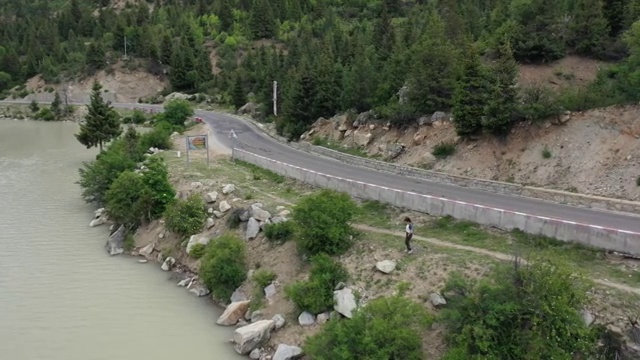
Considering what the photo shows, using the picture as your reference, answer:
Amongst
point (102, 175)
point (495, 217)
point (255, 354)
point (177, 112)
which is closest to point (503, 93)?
point (495, 217)

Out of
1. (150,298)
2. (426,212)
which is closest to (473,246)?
(426,212)

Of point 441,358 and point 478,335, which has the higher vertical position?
point 478,335

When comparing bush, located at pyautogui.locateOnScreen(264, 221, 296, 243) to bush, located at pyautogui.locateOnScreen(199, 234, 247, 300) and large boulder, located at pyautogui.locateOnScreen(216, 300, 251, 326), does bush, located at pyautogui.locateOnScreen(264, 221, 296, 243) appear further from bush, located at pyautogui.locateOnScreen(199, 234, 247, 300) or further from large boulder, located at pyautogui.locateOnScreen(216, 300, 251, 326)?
large boulder, located at pyautogui.locateOnScreen(216, 300, 251, 326)

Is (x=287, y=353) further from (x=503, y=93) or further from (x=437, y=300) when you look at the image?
(x=503, y=93)

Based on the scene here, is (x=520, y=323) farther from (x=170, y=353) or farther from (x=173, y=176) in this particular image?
(x=173, y=176)

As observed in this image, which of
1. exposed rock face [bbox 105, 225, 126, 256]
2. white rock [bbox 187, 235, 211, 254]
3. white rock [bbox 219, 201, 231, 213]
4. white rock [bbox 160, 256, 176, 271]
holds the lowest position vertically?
exposed rock face [bbox 105, 225, 126, 256]

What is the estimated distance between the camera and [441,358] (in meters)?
16.5

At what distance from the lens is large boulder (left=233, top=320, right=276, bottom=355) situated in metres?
19.3

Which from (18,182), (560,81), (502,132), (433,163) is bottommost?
(18,182)

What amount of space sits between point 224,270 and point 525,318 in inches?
502

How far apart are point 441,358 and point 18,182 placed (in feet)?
132

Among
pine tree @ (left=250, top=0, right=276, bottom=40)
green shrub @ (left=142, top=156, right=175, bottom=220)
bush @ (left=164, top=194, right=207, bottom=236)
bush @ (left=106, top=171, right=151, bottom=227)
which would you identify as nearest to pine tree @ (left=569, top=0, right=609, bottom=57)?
bush @ (left=164, top=194, right=207, bottom=236)

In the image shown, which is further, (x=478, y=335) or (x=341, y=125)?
(x=341, y=125)

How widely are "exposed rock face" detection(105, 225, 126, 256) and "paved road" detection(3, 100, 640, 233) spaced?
12800 millimetres
